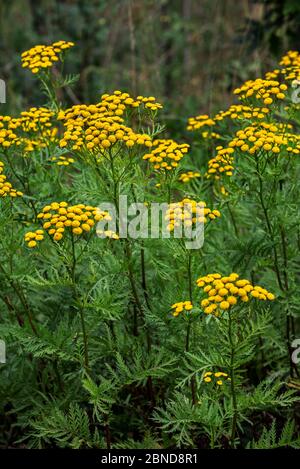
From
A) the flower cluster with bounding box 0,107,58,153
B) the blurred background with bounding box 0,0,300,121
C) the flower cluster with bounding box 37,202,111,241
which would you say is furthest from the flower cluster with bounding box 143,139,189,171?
the blurred background with bounding box 0,0,300,121

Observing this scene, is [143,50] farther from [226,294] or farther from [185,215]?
[226,294]

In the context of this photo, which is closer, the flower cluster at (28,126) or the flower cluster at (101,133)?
the flower cluster at (101,133)

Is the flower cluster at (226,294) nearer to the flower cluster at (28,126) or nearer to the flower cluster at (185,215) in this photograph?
the flower cluster at (185,215)

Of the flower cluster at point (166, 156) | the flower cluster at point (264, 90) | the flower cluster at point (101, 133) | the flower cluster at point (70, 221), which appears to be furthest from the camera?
the flower cluster at point (264, 90)

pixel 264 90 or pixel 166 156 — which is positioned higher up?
pixel 264 90

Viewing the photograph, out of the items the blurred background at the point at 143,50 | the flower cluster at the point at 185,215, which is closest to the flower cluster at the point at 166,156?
the flower cluster at the point at 185,215

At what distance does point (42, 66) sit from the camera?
3379 mm

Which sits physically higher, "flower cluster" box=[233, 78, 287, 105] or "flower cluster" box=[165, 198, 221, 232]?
"flower cluster" box=[233, 78, 287, 105]

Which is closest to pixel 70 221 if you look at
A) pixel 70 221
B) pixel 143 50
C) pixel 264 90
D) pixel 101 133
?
pixel 70 221

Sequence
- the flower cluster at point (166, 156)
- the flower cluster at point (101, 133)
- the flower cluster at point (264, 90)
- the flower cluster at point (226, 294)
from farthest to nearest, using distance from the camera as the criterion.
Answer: the flower cluster at point (264, 90)
the flower cluster at point (166, 156)
the flower cluster at point (101, 133)
the flower cluster at point (226, 294)

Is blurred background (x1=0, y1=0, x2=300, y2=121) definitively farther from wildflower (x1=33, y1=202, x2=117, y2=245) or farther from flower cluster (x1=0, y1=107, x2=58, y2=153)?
wildflower (x1=33, y1=202, x2=117, y2=245)

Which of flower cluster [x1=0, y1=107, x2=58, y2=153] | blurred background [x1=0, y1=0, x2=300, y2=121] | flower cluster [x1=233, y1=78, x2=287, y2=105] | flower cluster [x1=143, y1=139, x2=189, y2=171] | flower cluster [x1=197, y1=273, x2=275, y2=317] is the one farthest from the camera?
blurred background [x1=0, y1=0, x2=300, y2=121]

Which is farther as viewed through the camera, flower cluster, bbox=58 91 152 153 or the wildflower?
flower cluster, bbox=58 91 152 153

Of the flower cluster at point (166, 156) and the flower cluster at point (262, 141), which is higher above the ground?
the flower cluster at point (262, 141)
